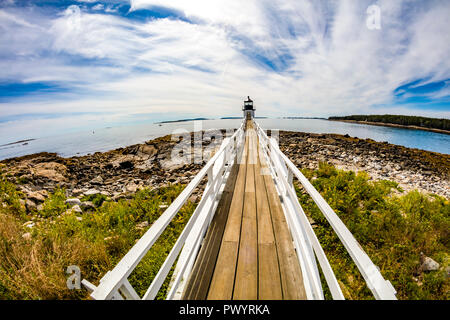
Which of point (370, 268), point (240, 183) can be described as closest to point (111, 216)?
point (240, 183)

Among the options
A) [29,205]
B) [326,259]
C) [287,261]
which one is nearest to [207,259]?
[287,261]

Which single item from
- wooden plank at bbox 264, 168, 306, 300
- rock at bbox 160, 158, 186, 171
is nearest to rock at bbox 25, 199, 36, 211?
rock at bbox 160, 158, 186, 171

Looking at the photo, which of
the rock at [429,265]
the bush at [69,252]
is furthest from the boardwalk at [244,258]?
the rock at [429,265]

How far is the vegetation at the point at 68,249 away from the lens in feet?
8.34

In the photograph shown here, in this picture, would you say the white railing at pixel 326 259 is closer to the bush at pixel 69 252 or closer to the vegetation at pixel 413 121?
the bush at pixel 69 252

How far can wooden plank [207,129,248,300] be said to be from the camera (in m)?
2.12

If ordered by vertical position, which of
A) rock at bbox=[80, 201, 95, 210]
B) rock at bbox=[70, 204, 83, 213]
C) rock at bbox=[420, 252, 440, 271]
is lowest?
rock at bbox=[80, 201, 95, 210]

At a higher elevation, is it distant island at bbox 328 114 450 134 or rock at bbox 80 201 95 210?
distant island at bbox 328 114 450 134

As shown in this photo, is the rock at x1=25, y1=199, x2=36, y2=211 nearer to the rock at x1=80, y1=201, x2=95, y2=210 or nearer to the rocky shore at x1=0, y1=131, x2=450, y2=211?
the rocky shore at x1=0, y1=131, x2=450, y2=211

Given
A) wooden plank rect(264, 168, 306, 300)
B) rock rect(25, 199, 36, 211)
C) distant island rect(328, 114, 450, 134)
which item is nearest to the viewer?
wooden plank rect(264, 168, 306, 300)

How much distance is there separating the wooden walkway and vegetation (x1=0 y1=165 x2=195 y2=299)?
36.8 inches
